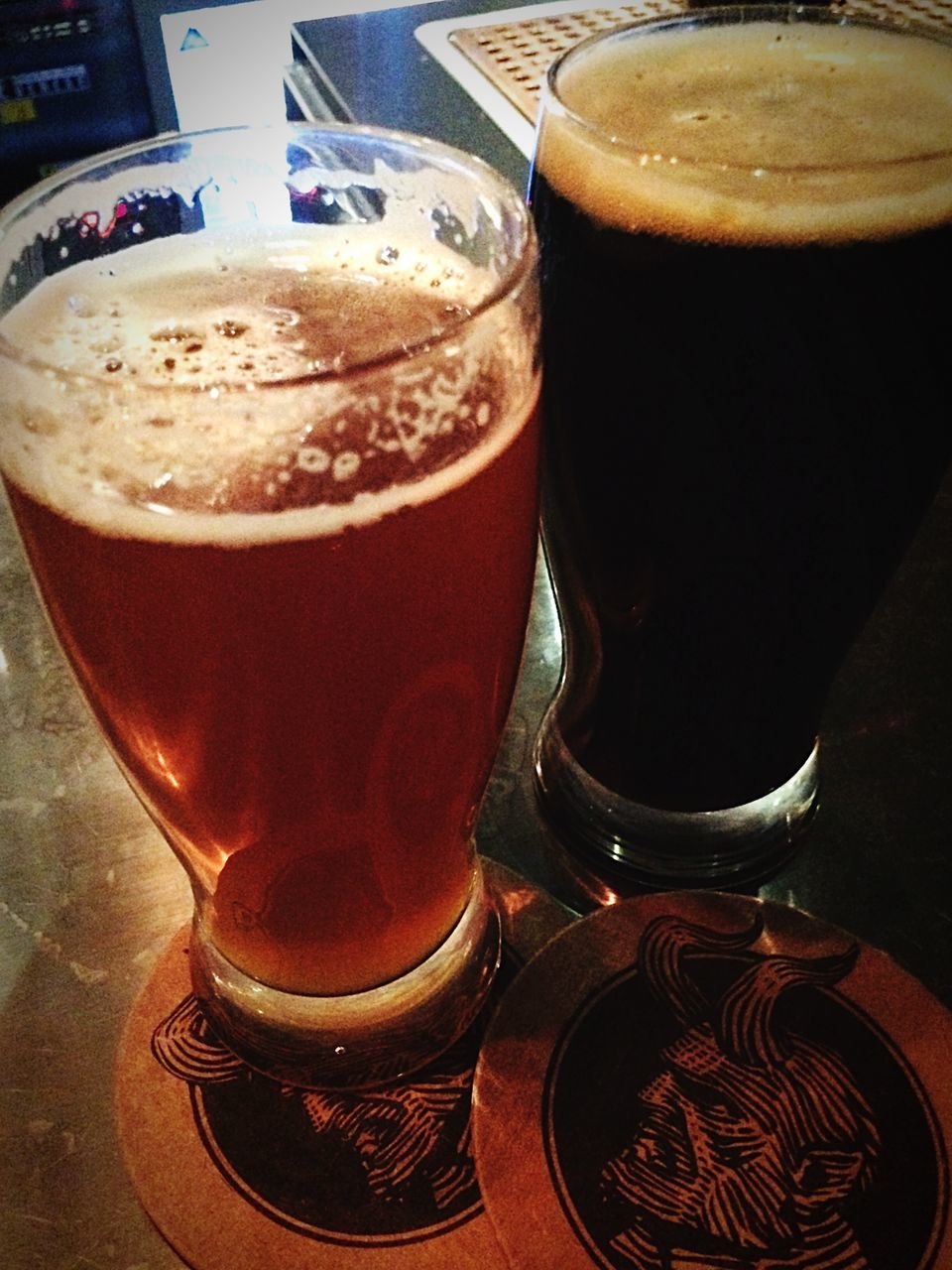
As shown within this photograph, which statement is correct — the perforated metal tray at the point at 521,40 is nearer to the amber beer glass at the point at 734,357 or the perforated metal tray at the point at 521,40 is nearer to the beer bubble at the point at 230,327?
the amber beer glass at the point at 734,357

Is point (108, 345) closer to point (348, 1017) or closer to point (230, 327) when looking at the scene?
point (230, 327)

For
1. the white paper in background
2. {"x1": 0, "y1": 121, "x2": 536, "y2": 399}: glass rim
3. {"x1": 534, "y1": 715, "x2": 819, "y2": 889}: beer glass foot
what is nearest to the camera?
{"x1": 0, "y1": 121, "x2": 536, "y2": 399}: glass rim

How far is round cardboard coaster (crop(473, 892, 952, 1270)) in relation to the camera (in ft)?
1.83

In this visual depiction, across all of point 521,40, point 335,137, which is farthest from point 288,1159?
point 521,40

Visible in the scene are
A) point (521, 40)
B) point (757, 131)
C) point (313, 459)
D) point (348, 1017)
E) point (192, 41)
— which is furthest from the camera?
point (192, 41)

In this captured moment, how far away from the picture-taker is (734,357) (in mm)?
515

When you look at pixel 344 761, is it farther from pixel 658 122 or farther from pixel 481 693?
pixel 658 122

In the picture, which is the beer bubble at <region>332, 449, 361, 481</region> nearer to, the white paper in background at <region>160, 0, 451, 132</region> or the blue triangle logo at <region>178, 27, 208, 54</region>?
the white paper in background at <region>160, 0, 451, 132</region>

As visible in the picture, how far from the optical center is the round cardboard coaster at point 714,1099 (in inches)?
22.0

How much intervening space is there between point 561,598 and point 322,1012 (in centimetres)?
28

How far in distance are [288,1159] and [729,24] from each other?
0.65m

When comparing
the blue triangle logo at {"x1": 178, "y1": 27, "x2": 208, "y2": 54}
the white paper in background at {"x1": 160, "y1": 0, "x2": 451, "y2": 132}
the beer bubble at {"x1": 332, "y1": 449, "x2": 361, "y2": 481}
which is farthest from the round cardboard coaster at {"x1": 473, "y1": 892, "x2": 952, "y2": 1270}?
the blue triangle logo at {"x1": 178, "y1": 27, "x2": 208, "y2": 54}

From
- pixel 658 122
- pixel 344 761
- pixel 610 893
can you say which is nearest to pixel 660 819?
pixel 610 893

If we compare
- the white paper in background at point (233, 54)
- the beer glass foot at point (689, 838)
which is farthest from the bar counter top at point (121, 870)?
the white paper in background at point (233, 54)
